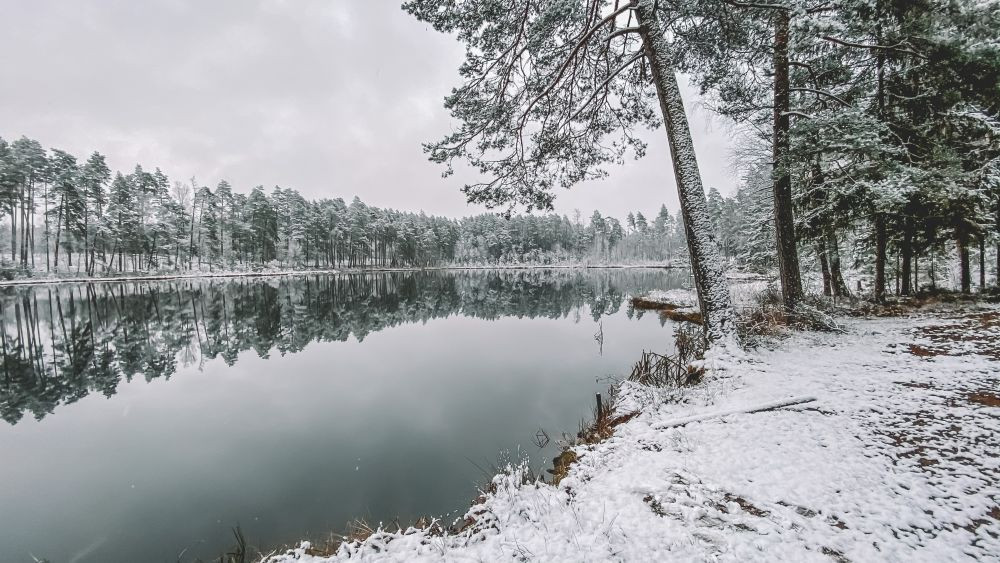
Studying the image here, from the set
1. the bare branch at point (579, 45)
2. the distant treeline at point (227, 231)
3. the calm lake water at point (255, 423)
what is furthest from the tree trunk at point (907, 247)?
the distant treeline at point (227, 231)

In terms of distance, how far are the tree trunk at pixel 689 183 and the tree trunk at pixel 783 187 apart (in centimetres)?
274

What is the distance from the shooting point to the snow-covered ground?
2568mm

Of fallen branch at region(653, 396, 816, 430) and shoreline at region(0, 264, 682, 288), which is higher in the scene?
shoreline at region(0, 264, 682, 288)

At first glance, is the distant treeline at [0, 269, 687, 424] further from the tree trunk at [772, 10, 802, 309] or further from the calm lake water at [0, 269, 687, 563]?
the tree trunk at [772, 10, 802, 309]

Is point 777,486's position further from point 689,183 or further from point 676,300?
point 676,300

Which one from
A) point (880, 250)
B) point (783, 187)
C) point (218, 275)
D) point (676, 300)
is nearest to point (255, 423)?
point (783, 187)

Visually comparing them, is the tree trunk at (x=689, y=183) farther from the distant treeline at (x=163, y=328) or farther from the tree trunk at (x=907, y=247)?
the distant treeline at (x=163, y=328)

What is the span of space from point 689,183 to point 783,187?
3496 mm

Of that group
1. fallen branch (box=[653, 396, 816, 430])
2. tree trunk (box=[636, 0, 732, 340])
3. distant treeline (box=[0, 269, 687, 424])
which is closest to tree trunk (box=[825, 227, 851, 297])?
distant treeline (box=[0, 269, 687, 424])

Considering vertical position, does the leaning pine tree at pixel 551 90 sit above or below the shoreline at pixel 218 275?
above

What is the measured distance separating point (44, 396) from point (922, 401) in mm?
16101

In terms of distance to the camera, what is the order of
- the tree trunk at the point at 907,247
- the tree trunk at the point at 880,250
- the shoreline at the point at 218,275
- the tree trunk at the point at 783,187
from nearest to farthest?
the tree trunk at the point at 783,187, the tree trunk at the point at 880,250, the tree trunk at the point at 907,247, the shoreline at the point at 218,275

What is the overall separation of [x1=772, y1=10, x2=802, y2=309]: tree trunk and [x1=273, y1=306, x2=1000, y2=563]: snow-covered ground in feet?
11.1

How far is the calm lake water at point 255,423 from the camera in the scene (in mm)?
4555
